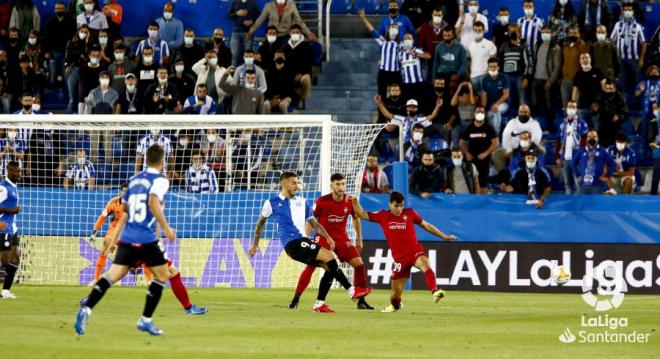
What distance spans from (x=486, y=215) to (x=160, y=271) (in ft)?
35.9

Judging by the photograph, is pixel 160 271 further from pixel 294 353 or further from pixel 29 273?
pixel 29 273

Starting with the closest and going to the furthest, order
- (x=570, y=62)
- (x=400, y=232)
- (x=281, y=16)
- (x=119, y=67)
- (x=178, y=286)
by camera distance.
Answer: (x=178, y=286)
(x=400, y=232)
(x=570, y=62)
(x=119, y=67)
(x=281, y=16)

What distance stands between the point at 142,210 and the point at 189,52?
50.4ft

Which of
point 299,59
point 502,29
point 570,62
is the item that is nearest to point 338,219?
point 299,59

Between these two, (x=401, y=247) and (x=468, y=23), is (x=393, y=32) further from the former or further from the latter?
(x=401, y=247)

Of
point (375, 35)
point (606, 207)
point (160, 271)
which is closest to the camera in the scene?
point (160, 271)

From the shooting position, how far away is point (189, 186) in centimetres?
2320

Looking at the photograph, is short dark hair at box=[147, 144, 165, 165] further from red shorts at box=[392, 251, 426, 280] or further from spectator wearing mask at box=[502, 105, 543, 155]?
spectator wearing mask at box=[502, 105, 543, 155]

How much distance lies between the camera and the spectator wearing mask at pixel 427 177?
23.4m

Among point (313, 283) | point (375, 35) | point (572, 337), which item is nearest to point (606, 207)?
point (313, 283)

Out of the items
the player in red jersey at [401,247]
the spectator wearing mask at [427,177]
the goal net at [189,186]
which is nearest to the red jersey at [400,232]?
the player in red jersey at [401,247]

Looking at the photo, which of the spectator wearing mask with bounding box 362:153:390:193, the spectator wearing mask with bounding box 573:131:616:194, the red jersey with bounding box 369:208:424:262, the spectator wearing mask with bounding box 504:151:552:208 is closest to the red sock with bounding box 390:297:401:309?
the red jersey with bounding box 369:208:424:262

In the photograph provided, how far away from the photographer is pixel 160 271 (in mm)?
12695

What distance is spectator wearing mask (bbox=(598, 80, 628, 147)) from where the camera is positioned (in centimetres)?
2487
